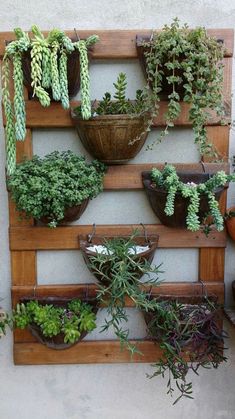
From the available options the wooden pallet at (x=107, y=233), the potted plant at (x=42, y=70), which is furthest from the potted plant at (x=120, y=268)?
the potted plant at (x=42, y=70)

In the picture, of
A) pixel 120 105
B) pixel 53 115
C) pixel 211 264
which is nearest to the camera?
pixel 120 105

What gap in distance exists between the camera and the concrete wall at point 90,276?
1859 millimetres

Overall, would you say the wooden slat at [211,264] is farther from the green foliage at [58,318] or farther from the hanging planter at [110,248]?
the green foliage at [58,318]

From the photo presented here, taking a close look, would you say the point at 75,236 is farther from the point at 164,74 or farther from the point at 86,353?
the point at 164,74

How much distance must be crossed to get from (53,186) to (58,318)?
55 centimetres

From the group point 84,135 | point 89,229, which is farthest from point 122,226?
point 84,135

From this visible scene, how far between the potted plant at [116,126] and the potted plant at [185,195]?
160mm

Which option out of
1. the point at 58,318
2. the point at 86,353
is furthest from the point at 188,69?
the point at 86,353

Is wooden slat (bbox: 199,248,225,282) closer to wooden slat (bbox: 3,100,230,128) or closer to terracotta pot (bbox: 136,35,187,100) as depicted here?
wooden slat (bbox: 3,100,230,128)

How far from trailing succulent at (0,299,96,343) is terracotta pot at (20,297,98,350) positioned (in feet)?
0.05

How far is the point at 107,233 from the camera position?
1.94m

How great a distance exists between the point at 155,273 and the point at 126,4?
44.7 inches

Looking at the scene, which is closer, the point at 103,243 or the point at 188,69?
the point at 188,69

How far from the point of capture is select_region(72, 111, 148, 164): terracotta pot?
1687mm
